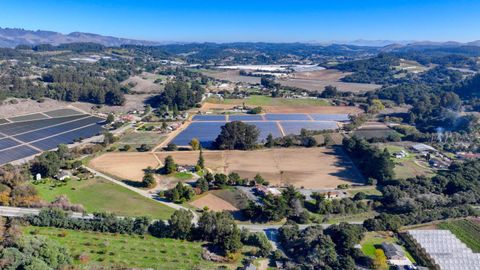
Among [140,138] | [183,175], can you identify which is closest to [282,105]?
[140,138]

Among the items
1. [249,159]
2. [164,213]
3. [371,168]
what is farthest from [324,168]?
[164,213]

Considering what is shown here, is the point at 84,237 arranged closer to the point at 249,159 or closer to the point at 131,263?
the point at 131,263

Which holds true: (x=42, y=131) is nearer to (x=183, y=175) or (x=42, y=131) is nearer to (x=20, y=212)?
(x=183, y=175)

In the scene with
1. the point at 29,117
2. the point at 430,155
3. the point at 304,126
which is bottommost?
the point at 430,155

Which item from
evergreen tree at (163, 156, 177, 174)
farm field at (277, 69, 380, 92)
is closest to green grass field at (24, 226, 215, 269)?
evergreen tree at (163, 156, 177, 174)

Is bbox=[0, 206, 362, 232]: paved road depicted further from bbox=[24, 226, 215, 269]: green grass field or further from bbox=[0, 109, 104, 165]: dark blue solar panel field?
bbox=[0, 109, 104, 165]: dark blue solar panel field

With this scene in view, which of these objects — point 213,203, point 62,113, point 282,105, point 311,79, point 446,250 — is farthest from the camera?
point 311,79

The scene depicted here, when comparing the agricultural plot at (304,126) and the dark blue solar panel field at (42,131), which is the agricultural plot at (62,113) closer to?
the dark blue solar panel field at (42,131)

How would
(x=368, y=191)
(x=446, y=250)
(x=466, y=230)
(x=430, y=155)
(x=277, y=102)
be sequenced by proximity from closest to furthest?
(x=446, y=250) < (x=466, y=230) < (x=368, y=191) < (x=430, y=155) < (x=277, y=102)

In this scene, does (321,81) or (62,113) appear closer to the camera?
(62,113)

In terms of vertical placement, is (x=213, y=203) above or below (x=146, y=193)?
below
